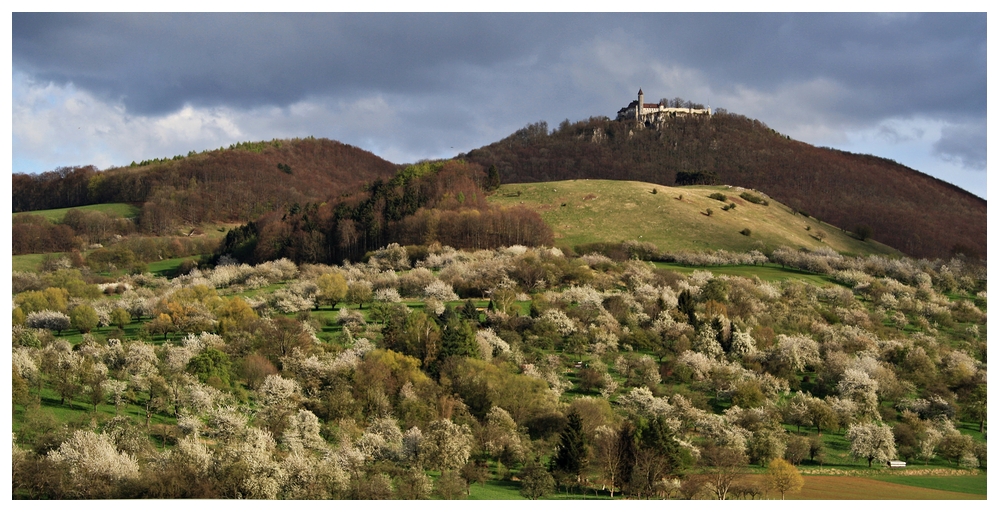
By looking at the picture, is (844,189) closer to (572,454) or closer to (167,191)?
(167,191)

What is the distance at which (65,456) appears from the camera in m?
40.8

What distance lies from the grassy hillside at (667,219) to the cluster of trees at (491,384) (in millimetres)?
22483

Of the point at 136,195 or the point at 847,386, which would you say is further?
the point at 136,195

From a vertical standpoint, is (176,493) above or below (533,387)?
below

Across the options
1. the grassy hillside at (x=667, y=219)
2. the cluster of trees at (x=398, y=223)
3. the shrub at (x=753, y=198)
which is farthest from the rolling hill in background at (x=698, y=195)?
the cluster of trees at (x=398, y=223)

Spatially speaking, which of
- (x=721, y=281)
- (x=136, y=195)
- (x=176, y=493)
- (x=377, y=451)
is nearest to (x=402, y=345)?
(x=377, y=451)

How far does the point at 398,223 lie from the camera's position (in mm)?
124625

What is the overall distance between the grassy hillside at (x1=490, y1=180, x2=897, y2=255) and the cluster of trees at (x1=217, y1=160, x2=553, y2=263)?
6.86 metres

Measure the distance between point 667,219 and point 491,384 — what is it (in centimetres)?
7424

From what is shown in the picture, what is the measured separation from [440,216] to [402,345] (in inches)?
2227

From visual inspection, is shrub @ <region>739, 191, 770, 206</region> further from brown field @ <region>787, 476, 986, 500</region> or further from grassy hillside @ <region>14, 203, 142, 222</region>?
grassy hillside @ <region>14, 203, 142, 222</region>

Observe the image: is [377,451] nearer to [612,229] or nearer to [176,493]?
[176,493]

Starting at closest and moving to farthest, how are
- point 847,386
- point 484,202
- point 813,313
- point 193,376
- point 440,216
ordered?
point 193,376, point 847,386, point 813,313, point 440,216, point 484,202

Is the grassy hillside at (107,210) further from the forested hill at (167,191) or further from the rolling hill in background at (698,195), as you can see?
the forested hill at (167,191)
